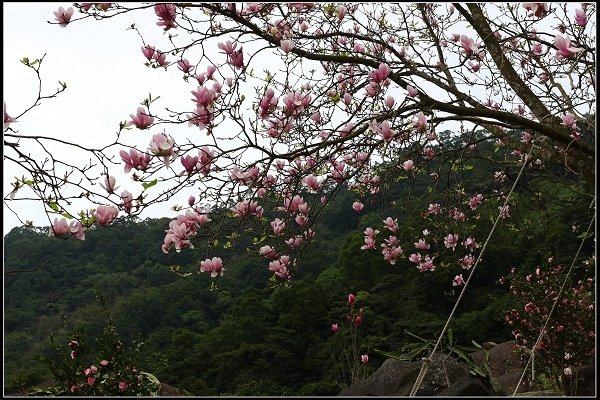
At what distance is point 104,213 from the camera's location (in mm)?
2148

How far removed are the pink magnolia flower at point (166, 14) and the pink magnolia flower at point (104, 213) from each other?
0.80 m

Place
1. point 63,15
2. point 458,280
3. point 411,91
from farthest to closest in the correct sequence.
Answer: point 458,280 < point 411,91 < point 63,15

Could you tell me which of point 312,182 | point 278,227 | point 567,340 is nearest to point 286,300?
point 567,340

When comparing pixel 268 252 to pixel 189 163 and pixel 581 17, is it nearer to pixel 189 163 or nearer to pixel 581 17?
pixel 189 163

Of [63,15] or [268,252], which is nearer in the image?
[63,15]

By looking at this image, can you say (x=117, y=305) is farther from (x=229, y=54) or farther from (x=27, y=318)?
(x=229, y=54)

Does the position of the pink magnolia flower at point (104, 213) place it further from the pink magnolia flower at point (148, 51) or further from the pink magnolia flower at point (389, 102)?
the pink magnolia flower at point (389, 102)

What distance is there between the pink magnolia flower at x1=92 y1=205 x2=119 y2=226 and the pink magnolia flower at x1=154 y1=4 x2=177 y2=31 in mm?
803

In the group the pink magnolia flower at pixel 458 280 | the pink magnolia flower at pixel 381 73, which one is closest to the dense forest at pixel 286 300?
the pink magnolia flower at pixel 458 280

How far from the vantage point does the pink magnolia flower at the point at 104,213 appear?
2.14 m

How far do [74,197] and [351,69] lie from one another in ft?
6.37

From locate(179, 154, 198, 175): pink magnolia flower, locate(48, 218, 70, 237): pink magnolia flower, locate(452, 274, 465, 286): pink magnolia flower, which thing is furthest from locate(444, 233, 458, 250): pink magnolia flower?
locate(48, 218, 70, 237): pink magnolia flower

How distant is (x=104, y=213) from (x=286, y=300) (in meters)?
9.98

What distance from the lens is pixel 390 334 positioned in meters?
10.3
